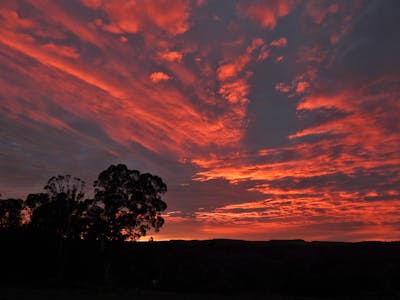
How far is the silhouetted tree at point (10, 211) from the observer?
74.9 m

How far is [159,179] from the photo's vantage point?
180 feet

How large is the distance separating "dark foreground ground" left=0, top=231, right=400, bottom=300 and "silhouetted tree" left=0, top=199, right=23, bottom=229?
9607 millimetres

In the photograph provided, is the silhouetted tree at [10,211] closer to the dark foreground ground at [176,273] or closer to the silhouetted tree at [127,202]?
the dark foreground ground at [176,273]

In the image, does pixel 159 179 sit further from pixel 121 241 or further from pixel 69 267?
pixel 69 267

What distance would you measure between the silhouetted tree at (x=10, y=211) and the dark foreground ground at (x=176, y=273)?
961cm

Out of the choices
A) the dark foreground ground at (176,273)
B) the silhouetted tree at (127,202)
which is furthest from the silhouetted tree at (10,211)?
the silhouetted tree at (127,202)

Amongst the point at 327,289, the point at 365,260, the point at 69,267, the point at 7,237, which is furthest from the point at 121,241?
the point at 365,260

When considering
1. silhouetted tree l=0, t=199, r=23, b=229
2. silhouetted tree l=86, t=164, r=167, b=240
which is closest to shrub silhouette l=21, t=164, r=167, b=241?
silhouetted tree l=86, t=164, r=167, b=240

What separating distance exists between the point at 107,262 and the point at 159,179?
12961 mm

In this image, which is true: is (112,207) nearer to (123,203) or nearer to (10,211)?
(123,203)

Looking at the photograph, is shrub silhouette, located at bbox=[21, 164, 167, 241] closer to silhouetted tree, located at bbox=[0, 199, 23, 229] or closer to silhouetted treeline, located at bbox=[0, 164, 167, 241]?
silhouetted treeline, located at bbox=[0, 164, 167, 241]

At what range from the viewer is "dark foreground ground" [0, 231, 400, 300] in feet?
156

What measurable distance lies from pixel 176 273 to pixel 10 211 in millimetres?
34615

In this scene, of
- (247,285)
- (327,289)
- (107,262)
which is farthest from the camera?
(247,285)
